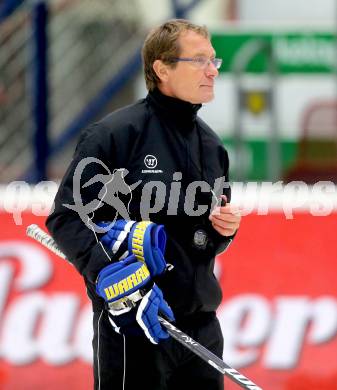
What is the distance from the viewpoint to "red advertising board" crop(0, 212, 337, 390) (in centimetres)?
598

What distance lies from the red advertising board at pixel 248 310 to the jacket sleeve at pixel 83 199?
2429mm

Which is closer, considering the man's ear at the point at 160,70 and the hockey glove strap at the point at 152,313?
the hockey glove strap at the point at 152,313

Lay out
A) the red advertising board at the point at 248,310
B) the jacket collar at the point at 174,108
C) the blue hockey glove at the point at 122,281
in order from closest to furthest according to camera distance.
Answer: the blue hockey glove at the point at 122,281
the jacket collar at the point at 174,108
the red advertising board at the point at 248,310

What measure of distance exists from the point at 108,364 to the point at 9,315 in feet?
8.08

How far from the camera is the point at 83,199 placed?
3.68 meters

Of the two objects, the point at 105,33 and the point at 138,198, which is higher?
the point at 138,198

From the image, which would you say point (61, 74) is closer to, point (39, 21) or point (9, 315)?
point (39, 21)

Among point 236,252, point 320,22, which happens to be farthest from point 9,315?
point 320,22

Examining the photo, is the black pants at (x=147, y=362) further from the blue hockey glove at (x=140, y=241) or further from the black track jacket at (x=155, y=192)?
the blue hockey glove at (x=140, y=241)

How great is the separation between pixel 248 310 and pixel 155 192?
2440 millimetres

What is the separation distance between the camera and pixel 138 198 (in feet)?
12.2

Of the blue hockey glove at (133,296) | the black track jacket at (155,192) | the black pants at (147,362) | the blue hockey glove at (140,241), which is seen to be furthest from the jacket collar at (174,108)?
the black pants at (147,362)

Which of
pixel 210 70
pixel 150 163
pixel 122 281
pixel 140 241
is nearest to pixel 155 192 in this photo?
pixel 150 163

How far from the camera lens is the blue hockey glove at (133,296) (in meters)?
3.58
